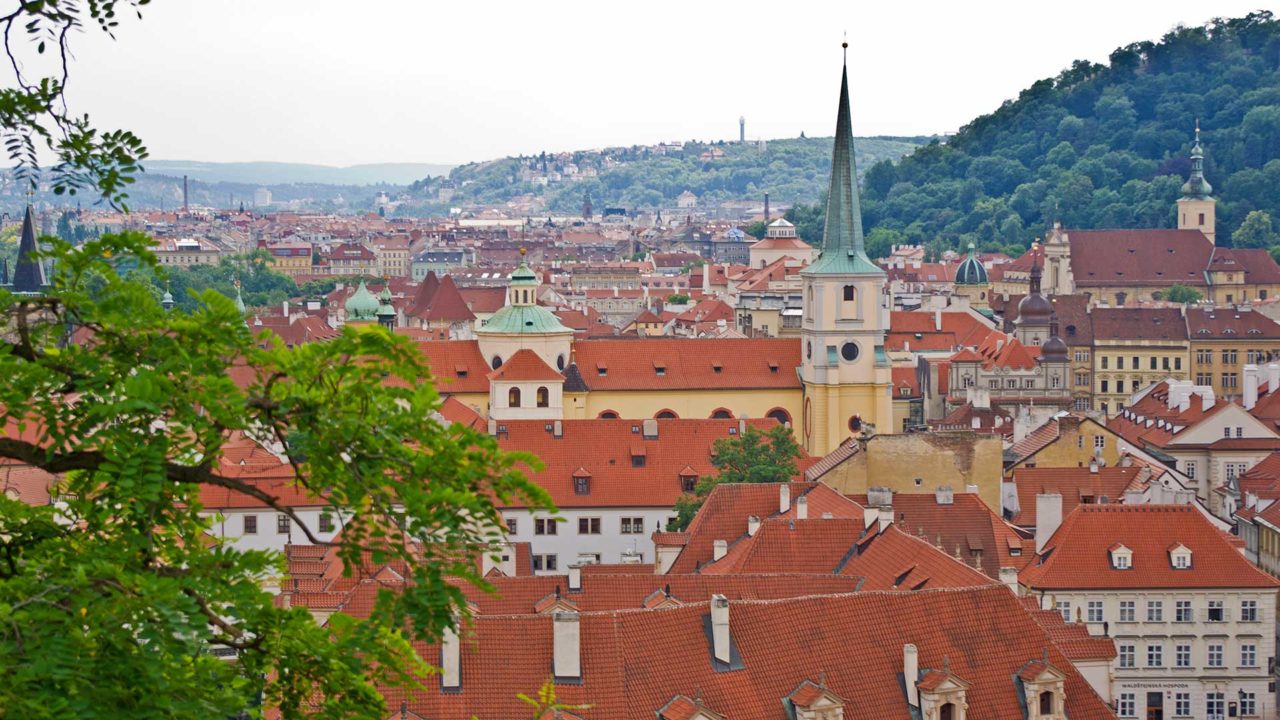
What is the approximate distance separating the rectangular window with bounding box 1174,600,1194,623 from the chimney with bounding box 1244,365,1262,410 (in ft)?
137

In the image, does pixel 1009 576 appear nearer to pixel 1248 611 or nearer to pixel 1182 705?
pixel 1182 705

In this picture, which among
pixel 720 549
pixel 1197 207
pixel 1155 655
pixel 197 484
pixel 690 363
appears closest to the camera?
pixel 197 484

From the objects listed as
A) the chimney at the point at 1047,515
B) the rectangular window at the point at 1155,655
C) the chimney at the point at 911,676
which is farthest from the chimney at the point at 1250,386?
the chimney at the point at 911,676

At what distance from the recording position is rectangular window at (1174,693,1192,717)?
46.9m

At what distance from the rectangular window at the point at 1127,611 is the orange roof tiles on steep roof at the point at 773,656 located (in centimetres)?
1520

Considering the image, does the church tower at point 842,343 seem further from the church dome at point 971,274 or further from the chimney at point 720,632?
the church dome at point 971,274

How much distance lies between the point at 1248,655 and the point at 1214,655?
764 millimetres

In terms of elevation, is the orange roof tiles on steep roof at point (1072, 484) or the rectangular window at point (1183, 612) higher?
the orange roof tiles on steep roof at point (1072, 484)

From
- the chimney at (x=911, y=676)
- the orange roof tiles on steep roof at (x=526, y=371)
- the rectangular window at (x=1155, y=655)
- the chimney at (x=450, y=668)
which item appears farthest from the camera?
the orange roof tiles on steep roof at (x=526, y=371)

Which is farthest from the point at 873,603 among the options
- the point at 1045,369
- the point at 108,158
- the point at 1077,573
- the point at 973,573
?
the point at 1045,369

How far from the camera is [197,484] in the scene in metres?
12.4

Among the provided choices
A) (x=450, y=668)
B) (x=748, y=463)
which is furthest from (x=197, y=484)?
(x=748, y=463)

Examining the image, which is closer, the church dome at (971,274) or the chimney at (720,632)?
the chimney at (720,632)

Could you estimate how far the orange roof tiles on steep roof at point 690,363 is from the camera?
83.0 metres
